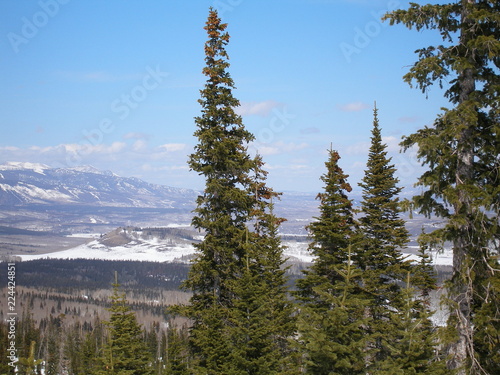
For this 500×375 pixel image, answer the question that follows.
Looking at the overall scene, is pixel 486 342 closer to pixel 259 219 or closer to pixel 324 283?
pixel 324 283

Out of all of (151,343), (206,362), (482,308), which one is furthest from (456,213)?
(151,343)

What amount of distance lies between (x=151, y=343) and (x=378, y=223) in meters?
96.8

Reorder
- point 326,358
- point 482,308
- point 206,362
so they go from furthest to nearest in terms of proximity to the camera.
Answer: point 206,362, point 326,358, point 482,308

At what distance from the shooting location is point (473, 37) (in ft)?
40.7

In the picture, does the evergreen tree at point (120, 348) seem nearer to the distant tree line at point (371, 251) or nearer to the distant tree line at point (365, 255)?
the distant tree line at point (365, 255)

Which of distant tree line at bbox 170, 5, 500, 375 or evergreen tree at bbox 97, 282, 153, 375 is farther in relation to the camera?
evergreen tree at bbox 97, 282, 153, 375

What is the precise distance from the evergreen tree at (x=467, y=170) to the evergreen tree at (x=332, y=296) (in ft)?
10.3

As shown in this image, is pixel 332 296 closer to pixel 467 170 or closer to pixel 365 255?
pixel 467 170

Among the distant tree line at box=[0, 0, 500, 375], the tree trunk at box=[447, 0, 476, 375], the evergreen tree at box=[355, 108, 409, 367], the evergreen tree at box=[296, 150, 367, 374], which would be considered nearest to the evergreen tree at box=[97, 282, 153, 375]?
the distant tree line at box=[0, 0, 500, 375]

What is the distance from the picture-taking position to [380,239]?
2609 cm

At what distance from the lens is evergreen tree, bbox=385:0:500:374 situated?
1179 centimetres

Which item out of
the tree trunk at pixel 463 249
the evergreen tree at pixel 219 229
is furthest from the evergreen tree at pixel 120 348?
the tree trunk at pixel 463 249

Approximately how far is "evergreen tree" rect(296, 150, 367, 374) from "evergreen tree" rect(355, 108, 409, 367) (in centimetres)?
129

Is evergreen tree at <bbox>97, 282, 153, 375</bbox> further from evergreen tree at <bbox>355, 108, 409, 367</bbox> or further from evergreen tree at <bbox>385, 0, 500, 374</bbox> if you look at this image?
evergreen tree at <bbox>385, 0, 500, 374</bbox>
